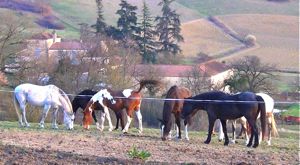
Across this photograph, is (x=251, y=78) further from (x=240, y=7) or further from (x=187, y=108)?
(x=240, y=7)

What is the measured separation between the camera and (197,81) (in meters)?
46.6

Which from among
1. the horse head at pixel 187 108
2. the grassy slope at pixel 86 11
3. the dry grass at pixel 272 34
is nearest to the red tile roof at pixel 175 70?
the dry grass at pixel 272 34

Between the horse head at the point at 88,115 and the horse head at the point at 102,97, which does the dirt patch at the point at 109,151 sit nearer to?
the horse head at the point at 102,97

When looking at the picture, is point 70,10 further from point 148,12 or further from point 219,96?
point 219,96

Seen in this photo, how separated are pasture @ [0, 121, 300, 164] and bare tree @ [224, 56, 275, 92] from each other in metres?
26.9

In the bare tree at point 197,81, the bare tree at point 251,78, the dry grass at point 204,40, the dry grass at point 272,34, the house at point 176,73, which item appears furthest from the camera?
the dry grass at point 204,40

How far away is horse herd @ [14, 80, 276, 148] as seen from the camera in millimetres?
17469

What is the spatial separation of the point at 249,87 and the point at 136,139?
2892 cm

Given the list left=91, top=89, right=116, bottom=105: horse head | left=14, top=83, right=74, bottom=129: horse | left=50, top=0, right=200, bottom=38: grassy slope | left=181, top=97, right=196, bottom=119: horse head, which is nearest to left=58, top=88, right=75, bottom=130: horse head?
left=14, top=83, right=74, bottom=129: horse

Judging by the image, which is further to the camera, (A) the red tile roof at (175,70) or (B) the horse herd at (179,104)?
(A) the red tile roof at (175,70)

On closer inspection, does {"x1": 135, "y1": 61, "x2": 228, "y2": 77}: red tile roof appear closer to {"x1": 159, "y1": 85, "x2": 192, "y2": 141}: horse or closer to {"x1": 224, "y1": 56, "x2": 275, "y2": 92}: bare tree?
{"x1": 224, "y1": 56, "x2": 275, "y2": 92}: bare tree

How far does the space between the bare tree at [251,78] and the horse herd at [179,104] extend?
23507 mm

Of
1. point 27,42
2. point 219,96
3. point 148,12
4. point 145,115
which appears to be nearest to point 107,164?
point 219,96

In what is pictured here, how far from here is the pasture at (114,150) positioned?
1209 cm
